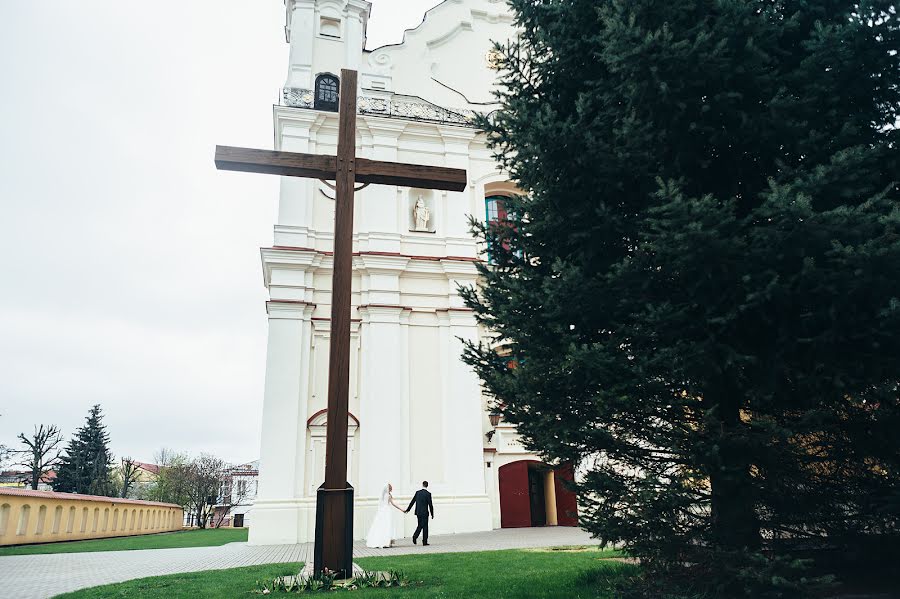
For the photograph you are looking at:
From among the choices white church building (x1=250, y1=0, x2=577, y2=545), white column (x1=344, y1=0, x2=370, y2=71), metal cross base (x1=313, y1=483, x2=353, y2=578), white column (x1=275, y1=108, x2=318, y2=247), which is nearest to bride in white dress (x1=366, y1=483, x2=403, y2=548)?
white church building (x1=250, y1=0, x2=577, y2=545)

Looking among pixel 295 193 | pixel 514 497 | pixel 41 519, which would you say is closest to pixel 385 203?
pixel 295 193

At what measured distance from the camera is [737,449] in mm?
5203

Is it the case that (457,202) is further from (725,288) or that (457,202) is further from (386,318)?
(725,288)

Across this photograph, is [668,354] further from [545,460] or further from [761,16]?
[761,16]

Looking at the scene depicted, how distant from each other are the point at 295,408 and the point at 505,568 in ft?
35.9

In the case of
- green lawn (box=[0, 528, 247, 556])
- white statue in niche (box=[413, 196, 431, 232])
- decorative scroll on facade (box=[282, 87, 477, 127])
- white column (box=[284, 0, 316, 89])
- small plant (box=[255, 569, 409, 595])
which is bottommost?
green lawn (box=[0, 528, 247, 556])

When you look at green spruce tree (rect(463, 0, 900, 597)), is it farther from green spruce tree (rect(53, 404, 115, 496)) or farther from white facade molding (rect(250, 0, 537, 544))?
green spruce tree (rect(53, 404, 115, 496))

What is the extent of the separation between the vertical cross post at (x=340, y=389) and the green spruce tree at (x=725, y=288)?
1954 mm

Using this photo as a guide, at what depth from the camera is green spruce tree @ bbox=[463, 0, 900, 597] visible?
4.88m

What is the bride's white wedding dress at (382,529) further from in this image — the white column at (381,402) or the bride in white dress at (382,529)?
the white column at (381,402)

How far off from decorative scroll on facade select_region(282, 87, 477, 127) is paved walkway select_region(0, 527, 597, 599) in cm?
1290

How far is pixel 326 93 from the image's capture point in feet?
72.4

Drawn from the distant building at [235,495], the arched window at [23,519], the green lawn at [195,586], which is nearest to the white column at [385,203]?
the green lawn at [195,586]

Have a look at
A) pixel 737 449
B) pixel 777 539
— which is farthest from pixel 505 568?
pixel 737 449
